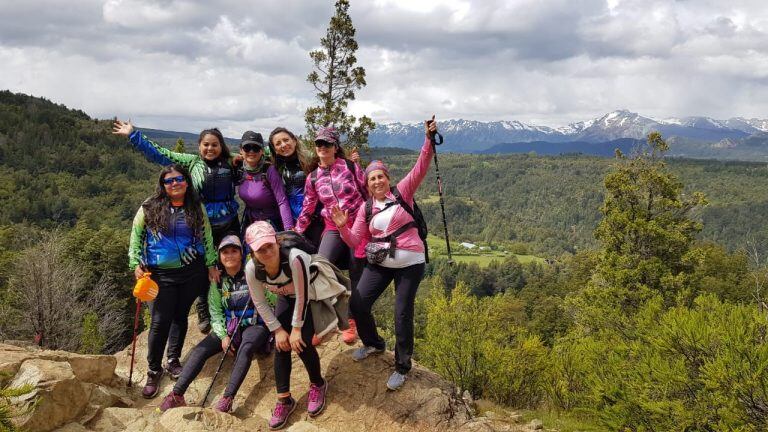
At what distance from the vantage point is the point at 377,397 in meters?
5.39

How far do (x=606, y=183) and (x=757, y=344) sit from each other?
45.3ft

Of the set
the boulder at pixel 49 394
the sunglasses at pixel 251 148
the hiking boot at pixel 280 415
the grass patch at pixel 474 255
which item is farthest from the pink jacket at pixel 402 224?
the grass patch at pixel 474 255

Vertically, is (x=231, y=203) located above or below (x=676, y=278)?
above

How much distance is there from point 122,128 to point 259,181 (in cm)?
204

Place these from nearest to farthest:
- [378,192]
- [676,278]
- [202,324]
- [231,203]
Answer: [378,192]
[231,203]
[202,324]
[676,278]

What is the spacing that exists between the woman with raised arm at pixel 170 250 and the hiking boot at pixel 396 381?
270 cm

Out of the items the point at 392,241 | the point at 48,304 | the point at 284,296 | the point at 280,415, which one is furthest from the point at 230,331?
the point at 48,304

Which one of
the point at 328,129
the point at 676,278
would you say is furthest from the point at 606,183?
the point at 328,129

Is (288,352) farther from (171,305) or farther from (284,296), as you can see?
(171,305)

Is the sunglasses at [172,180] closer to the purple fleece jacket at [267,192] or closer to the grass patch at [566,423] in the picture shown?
the purple fleece jacket at [267,192]

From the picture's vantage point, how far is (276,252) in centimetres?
438

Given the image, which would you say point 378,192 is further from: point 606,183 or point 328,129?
point 606,183

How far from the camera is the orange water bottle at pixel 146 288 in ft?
16.7

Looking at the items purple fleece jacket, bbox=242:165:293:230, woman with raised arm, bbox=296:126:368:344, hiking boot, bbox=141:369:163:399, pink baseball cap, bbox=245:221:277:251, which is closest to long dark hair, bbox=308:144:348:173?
woman with raised arm, bbox=296:126:368:344
